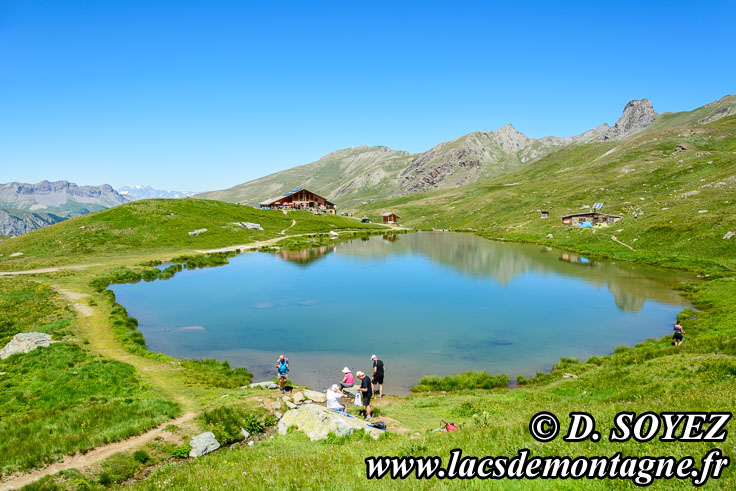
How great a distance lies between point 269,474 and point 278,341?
2819cm

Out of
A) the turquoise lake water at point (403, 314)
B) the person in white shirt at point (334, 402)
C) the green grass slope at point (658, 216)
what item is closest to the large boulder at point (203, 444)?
the person in white shirt at point (334, 402)

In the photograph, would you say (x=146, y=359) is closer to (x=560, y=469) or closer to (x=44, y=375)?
(x=44, y=375)

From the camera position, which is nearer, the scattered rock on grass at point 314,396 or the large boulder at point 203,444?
the large boulder at point 203,444

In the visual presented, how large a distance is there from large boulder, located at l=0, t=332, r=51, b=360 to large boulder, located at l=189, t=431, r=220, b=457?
21.7m

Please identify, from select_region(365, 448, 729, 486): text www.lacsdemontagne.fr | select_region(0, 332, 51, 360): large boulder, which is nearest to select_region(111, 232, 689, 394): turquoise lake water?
select_region(0, 332, 51, 360): large boulder

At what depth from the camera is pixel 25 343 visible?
96.4 ft

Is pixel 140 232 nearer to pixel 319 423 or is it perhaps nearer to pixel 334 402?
pixel 334 402

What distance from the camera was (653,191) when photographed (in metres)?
159

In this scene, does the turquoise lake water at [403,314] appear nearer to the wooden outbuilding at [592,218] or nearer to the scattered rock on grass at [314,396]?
the scattered rock on grass at [314,396]

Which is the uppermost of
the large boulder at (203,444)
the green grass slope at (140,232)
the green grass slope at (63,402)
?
the green grass slope at (140,232)

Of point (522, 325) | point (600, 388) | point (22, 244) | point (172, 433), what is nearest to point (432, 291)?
point (522, 325)

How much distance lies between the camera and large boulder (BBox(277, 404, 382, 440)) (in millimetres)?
16875

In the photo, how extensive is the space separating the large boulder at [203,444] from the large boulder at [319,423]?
314cm

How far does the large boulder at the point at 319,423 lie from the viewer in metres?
16.9
